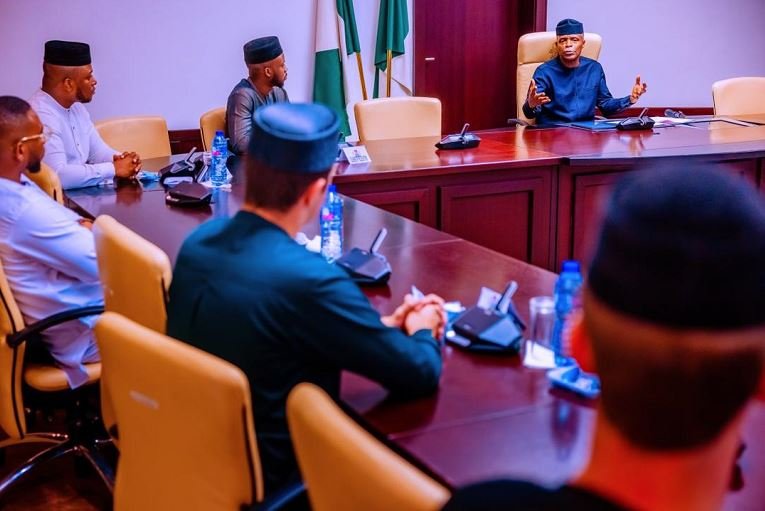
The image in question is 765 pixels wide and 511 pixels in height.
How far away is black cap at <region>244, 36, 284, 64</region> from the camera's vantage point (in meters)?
4.62

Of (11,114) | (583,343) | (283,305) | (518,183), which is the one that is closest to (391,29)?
(518,183)

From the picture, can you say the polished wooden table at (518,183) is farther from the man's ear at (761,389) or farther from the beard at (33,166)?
the man's ear at (761,389)

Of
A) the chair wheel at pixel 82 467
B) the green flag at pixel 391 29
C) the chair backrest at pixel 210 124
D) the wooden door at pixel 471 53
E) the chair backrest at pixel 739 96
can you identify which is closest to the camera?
the chair wheel at pixel 82 467

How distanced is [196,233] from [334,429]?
2.66 feet

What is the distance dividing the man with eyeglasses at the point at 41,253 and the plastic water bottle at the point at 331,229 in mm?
676

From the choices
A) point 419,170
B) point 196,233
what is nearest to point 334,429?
point 196,233

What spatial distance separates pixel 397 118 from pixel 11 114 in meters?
2.55

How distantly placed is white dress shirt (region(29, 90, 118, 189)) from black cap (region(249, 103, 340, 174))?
2.04m

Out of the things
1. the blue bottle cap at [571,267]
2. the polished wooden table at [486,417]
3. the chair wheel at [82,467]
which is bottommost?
the chair wheel at [82,467]

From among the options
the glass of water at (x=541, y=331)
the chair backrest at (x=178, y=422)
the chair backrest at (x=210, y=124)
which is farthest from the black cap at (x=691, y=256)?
the chair backrest at (x=210, y=124)

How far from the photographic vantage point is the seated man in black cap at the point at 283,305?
1651 mm

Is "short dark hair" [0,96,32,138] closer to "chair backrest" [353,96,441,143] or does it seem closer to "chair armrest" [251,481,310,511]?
"chair armrest" [251,481,310,511]

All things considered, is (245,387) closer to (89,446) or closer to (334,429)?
(334,429)

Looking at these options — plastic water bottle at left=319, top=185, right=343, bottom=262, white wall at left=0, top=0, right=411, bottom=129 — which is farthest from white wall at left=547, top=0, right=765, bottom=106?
plastic water bottle at left=319, top=185, right=343, bottom=262
